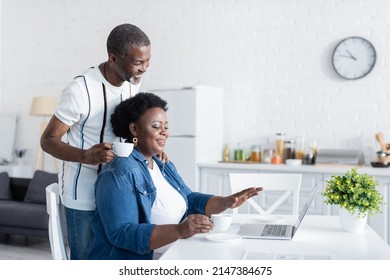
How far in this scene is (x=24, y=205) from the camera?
16.3 ft

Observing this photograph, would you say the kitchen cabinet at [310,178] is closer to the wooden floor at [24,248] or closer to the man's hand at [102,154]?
the wooden floor at [24,248]

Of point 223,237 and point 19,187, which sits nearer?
point 223,237

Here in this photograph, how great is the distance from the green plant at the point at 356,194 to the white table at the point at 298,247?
103 mm

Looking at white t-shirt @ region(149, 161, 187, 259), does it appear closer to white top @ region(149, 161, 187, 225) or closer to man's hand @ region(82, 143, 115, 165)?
white top @ region(149, 161, 187, 225)

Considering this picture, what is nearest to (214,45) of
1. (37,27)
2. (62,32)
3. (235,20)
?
(235,20)

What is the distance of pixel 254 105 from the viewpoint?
5.12 meters

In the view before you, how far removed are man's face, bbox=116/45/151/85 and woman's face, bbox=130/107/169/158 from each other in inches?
6.8

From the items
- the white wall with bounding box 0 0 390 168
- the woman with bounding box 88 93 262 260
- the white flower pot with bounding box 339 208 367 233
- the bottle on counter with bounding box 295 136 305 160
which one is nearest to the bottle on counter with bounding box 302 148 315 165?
the bottle on counter with bounding box 295 136 305 160

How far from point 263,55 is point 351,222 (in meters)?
3.15

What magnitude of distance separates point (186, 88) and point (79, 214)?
2.66 metres

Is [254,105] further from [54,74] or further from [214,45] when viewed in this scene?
[54,74]

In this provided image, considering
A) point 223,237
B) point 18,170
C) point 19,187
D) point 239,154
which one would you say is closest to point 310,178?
point 239,154

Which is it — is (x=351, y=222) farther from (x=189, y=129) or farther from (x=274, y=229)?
(x=189, y=129)
